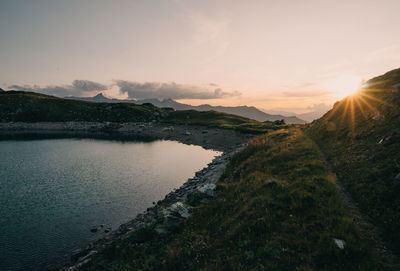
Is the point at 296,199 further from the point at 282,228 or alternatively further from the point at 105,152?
the point at 105,152

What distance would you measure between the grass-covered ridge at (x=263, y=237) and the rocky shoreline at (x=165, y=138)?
68.8 inches

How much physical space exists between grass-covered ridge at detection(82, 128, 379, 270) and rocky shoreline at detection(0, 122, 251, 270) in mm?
1748

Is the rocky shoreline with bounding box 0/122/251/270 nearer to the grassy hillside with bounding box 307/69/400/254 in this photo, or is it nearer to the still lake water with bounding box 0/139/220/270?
the still lake water with bounding box 0/139/220/270

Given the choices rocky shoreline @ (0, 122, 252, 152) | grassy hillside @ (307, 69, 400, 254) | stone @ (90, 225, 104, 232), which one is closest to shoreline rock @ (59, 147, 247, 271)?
stone @ (90, 225, 104, 232)

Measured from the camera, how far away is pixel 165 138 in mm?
89625

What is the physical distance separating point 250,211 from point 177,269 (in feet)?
19.6

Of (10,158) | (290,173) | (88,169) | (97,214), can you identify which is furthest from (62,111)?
(290,173)

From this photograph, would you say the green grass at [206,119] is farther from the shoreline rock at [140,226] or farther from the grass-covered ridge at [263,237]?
the grass-covered ridge at [263,237]

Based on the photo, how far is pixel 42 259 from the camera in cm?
1633

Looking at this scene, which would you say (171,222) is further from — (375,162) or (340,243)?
(375,162)

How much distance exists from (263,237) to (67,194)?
93.7 ft

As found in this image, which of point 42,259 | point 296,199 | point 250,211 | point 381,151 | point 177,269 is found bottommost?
point 42,259

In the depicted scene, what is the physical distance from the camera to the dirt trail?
28.3 ft

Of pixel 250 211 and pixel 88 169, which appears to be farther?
pixel 88 169
